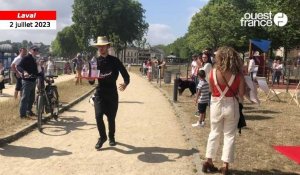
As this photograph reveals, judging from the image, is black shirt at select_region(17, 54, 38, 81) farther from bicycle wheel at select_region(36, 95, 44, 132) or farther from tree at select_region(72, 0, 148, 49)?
tree at select_region(72, 0, 148, 49)

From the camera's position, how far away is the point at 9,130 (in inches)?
397

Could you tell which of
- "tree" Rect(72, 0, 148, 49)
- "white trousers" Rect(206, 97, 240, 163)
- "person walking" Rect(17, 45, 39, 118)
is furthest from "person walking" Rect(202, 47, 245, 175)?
"tree" Rect(72, 0, 148, 49)

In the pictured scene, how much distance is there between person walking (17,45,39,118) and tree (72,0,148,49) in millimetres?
68921

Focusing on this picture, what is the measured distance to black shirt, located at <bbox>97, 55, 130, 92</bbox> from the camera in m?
8.72

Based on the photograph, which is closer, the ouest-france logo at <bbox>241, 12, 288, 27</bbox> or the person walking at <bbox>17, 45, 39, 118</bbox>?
the person walking at <bbox>17, 45, 39, 118</bbox>

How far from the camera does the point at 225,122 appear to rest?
678cm

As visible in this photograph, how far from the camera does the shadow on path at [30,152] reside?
321 inches

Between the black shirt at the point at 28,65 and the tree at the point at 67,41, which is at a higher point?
the tree at the point at 67,41

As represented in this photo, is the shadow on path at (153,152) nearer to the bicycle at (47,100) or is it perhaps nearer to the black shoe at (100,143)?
the black shoe at (100,143)

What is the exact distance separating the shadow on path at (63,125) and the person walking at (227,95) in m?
4.57

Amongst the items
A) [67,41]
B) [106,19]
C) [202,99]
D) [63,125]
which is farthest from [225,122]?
[67,41]

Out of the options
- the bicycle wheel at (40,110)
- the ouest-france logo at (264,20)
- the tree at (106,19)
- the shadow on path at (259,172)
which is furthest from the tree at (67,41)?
the shadow on path at (259,172)

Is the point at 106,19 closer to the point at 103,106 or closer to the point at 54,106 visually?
the point at 54,106

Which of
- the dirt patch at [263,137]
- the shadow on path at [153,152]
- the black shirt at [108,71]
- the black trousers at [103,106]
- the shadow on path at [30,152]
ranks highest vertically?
the black shirt at [108,71]
